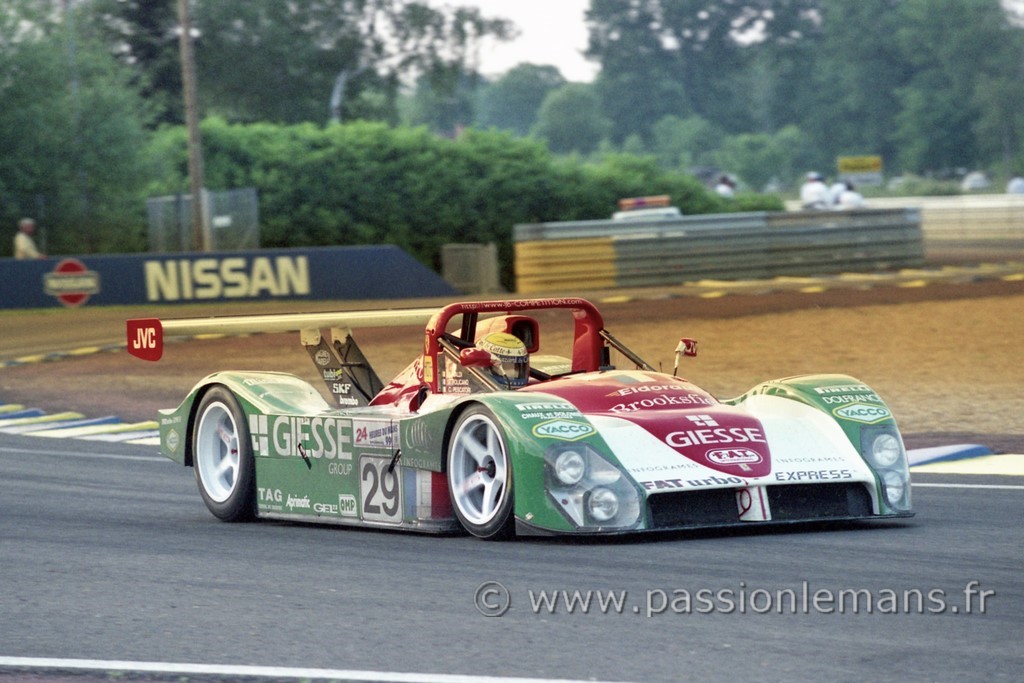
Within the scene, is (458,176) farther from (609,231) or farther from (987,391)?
(987,391)

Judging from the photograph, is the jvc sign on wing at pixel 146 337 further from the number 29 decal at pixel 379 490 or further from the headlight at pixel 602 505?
the headlight at pixel 602 505

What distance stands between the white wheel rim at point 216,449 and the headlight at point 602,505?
2.82m

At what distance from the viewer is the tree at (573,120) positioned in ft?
422

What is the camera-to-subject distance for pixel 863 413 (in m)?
8.35

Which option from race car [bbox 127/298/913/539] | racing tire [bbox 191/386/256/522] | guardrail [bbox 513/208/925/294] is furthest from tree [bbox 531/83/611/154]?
race car [bbox 127/298/913/539]

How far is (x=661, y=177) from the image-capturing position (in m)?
45.1

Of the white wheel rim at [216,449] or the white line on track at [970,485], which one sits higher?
the white wheel rim at [216,449]

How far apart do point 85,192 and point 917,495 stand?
98.3 ft

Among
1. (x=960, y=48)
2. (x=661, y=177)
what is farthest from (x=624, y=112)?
(x=661, y=177)

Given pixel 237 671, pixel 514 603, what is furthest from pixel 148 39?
pixel 237 671

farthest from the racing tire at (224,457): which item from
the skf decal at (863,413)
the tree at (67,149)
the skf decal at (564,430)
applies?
the tree at (67,149)

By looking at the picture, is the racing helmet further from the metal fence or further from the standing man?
the metal fence

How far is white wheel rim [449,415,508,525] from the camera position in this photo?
7820 millimetres

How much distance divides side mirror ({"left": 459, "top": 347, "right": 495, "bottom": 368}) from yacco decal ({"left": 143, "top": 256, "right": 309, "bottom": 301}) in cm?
1954
